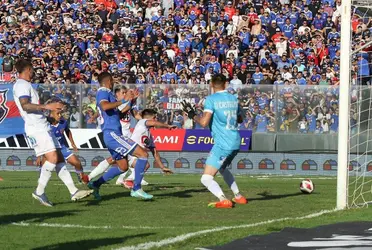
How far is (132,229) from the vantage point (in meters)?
11.8

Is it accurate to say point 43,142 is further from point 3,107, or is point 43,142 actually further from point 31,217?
point 3,107

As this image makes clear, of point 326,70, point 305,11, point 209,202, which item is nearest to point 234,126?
point 209,202

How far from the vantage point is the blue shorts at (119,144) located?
15898 millimetres

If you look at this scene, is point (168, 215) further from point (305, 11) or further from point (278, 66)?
point (305, 11)

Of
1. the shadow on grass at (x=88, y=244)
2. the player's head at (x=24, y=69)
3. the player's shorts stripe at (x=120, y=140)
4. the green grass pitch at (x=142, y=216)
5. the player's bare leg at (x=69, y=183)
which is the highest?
the player's head at (x=24, y=69)

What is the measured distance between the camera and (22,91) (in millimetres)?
14336

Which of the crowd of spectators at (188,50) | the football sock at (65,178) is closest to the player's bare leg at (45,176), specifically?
the football sock at (65,178)

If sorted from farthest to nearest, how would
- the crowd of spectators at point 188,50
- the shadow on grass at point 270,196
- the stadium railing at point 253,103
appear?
1. the crowd of spectators at point 188,50
2. the stadium railing at point 253,103
3. the shadow on grass at point 270,196

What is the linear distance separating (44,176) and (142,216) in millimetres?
2146

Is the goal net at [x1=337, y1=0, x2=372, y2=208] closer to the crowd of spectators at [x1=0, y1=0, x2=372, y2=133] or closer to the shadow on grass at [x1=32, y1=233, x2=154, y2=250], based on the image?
the crowd of spectators at [x1=0, y1=0, x2=372, y2=133]

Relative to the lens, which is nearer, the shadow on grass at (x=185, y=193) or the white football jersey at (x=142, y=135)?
the shadow on grass at (x=185, y=193)

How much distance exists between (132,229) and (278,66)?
22.7m

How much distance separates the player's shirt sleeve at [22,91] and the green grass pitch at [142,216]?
177cm

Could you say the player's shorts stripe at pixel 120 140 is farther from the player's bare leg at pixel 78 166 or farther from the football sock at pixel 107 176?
the player's bare leg at pixel 78 166
